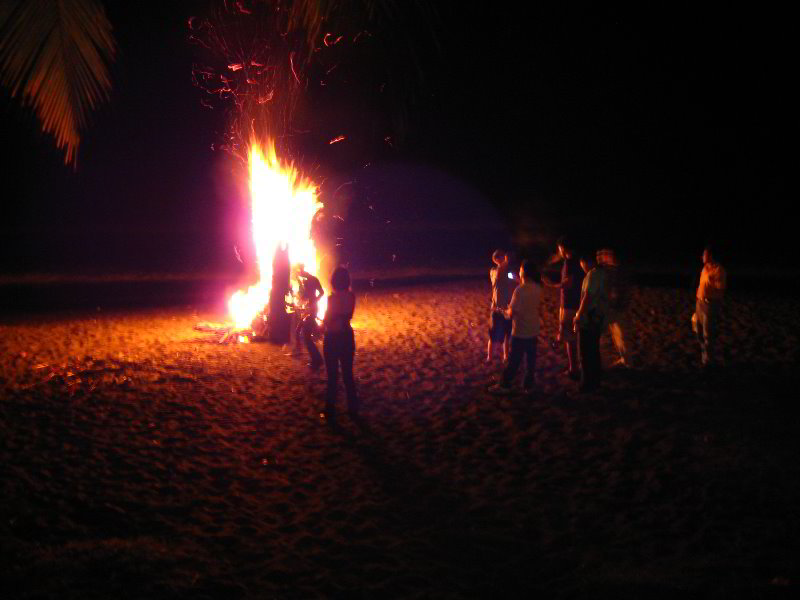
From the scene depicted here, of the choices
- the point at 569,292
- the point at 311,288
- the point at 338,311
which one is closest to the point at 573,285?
the point at 569,292

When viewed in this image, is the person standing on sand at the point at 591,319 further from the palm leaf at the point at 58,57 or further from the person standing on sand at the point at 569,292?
the palm leaf at the point at 58,57

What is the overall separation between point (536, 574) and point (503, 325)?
219 inches

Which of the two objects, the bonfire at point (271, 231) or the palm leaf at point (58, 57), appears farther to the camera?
the bonfire at point (271, 231)

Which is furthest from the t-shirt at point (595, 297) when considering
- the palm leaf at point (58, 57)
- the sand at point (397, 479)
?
the palm leaf at point (58, 57)

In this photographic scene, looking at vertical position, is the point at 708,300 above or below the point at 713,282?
below

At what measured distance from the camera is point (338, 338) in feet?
25.7

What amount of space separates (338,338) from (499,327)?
3114 millimetres

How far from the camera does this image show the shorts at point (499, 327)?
392 inches

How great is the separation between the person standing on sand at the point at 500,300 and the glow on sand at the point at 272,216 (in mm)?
4084

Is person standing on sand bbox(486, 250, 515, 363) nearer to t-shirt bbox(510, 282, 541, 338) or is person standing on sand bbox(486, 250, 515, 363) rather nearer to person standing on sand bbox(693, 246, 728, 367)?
t-shirt bbox(510, 282, 541, 338)

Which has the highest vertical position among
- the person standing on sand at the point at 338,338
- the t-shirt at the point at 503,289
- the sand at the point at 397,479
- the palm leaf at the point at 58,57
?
the palm leaf at the point at 58,57

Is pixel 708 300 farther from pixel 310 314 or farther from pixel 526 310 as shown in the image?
pixel 310 314

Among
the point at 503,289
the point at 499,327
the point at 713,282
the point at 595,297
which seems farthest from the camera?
the point at 499,327

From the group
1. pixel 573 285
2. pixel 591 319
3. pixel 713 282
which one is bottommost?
pixel 591 319
